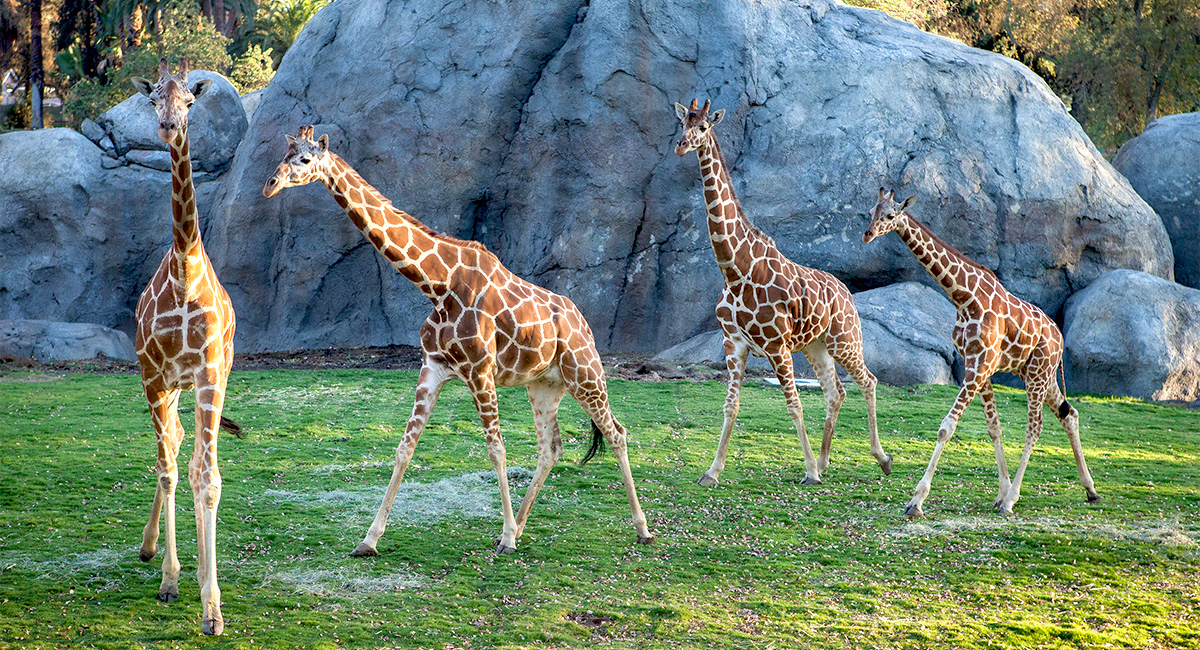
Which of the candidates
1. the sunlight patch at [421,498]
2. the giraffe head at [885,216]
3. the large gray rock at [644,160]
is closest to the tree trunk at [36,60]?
the large gray rock at [644,160]

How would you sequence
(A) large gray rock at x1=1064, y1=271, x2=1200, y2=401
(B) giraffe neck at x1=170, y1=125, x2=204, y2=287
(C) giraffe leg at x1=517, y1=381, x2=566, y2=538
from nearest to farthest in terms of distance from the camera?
(B) giraffe neck at x1=170, y1=125, x2=204, y2=287 → (C) giraffe leg at x1=517, y1=381, x2=566, y2=538 → (A) large gray rock at x1=1064, y1=271, x2=1200, y2=401

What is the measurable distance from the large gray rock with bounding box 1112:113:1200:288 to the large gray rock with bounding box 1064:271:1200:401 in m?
3.51

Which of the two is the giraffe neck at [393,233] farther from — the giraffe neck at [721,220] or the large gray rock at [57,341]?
the large gray rock at [57,341]

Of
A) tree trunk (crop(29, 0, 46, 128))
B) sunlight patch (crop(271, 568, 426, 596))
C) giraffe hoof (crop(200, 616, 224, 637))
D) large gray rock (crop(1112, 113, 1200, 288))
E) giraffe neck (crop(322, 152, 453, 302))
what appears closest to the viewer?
giraffe hoof (crop(200, 616, 224, 637))

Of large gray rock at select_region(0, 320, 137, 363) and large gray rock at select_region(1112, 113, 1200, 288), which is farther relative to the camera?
large gray rock at select_region(1112, 113, 1200, 288)

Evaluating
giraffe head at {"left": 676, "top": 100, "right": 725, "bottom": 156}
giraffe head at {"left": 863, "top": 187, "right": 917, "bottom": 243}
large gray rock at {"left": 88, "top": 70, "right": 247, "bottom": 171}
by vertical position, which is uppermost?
large gray rock at {"left": 88, "top": 70, "right": 247, "bottom": 171}

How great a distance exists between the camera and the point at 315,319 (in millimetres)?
16453

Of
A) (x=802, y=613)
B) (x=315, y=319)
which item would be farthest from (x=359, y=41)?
(x=802, y=613)

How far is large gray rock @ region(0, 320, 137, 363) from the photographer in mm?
14781

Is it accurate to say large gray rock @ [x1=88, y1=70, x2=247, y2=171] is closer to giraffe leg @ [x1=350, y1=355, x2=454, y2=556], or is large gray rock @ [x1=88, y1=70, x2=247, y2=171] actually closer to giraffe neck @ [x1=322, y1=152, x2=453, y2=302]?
giraffe neck @ [x1=322, y1=152, x2=453, y2=302]

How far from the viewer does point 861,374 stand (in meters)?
9.13

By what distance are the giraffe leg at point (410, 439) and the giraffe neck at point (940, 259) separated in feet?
12.7

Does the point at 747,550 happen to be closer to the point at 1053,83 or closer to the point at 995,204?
the point at 995,204

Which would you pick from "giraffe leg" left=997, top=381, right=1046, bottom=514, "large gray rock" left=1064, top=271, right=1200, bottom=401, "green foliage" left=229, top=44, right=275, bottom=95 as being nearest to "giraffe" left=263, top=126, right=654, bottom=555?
"giraffe leg" left=997, top=381, right=1046, bottom=514
